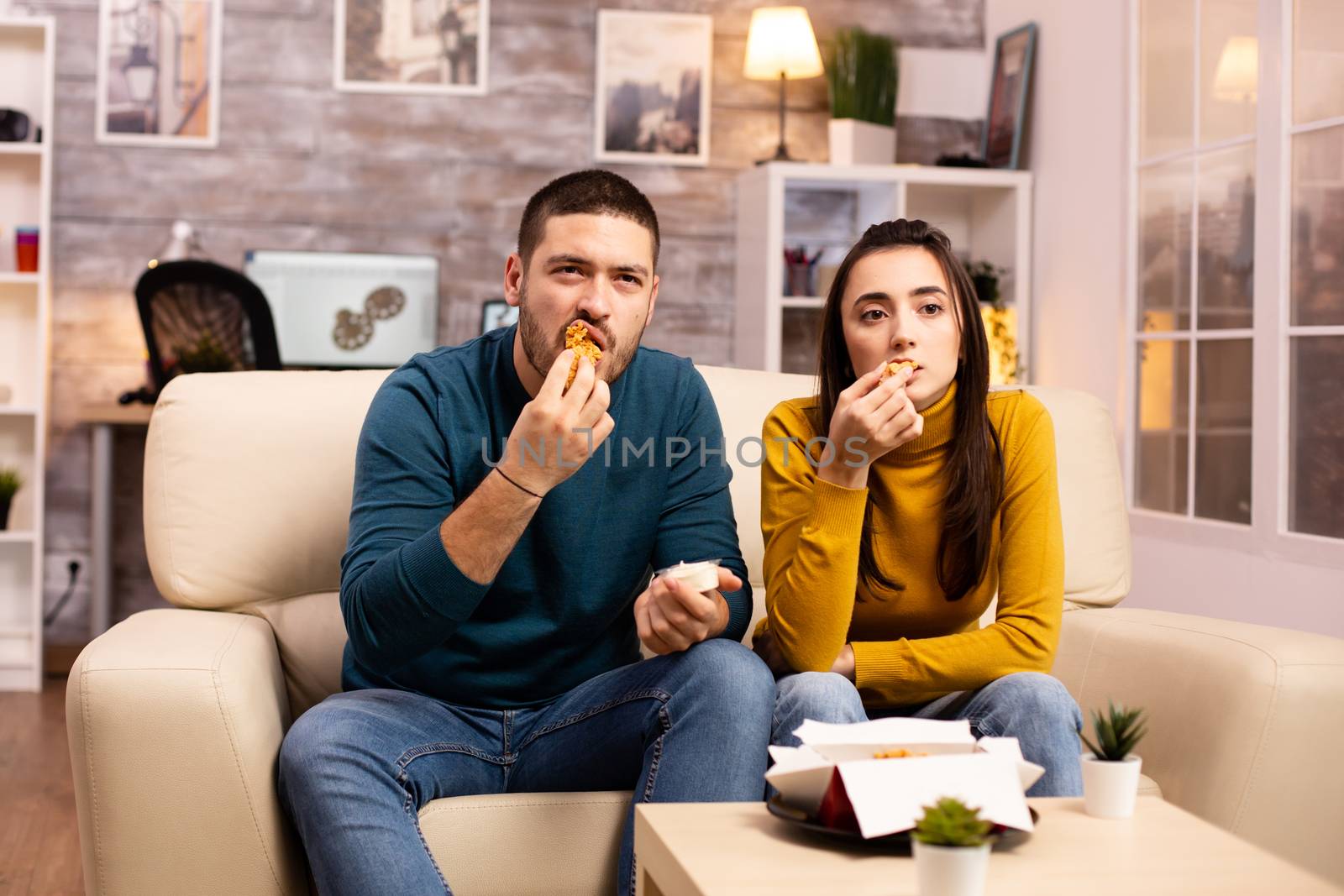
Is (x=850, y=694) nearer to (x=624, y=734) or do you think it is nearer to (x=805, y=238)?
(x=624, y=734)

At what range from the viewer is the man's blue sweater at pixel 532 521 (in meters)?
1.66

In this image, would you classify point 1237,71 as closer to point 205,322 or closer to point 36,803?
point 205,322

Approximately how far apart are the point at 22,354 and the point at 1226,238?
3756 millimetres

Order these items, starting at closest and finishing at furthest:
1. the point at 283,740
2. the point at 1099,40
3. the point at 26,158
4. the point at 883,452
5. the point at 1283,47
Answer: the point at 283,740 < the point at 883,452 < the point at 1283,47 < the point at 1099,40 < the point at 26,158

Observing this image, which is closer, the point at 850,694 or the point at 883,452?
the point at 850,694

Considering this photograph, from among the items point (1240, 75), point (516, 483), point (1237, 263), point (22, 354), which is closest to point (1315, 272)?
point (1237, 263)

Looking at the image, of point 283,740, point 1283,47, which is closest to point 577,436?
point 283,740

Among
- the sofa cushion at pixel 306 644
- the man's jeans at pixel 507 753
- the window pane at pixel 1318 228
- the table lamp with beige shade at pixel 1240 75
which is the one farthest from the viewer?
the table lamp with beige shade at pixel 1240 75

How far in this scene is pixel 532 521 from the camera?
1.75m

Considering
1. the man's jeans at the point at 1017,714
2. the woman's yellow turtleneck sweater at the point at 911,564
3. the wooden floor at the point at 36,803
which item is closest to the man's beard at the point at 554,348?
the woman's yellow turtleneck sweater at the point at 911,564

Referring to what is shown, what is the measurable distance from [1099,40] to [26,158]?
3.49 meters

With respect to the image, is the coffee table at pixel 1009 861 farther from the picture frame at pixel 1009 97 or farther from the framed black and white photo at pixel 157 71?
the framed black and white photo at pixel 157 71

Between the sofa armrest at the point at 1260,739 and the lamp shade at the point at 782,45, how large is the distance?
3130 mm

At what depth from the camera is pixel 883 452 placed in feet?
5.52
